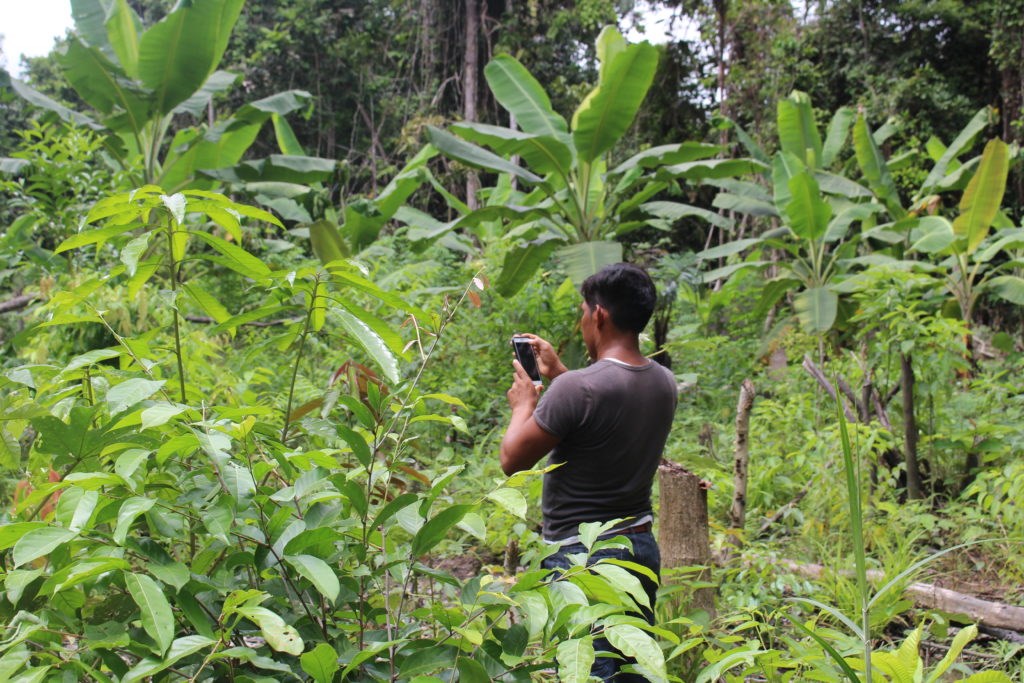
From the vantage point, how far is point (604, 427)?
7.53 ft

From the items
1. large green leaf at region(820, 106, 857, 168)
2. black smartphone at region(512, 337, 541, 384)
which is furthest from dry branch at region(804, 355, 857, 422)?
large green leaf at region(820, 106, 857, 168)

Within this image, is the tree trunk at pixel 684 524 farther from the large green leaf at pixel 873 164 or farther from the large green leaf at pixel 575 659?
the large green leaf at pixel 873 164

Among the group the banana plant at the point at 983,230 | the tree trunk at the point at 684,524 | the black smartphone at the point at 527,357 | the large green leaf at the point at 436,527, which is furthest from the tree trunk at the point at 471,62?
the large green leaf at the point at 436,527

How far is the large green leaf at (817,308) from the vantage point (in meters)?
6.91

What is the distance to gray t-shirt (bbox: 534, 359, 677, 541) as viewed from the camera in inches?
89.0

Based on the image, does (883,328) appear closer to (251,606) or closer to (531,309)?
(531,309)

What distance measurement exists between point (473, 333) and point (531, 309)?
443mm

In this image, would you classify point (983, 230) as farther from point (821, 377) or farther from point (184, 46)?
point (184, 46)

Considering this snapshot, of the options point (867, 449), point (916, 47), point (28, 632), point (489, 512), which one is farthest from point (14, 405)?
point (916, 47)

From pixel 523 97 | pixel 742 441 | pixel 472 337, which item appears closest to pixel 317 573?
pixel 742 441

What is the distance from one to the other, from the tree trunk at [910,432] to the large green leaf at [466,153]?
339 centimetres

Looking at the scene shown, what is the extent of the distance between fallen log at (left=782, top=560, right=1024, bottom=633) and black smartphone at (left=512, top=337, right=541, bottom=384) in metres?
1.74

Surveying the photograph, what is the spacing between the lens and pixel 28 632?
93cm

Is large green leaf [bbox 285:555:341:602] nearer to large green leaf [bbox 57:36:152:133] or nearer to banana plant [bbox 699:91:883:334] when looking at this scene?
banana plant [bbox 699:91:883:334]
